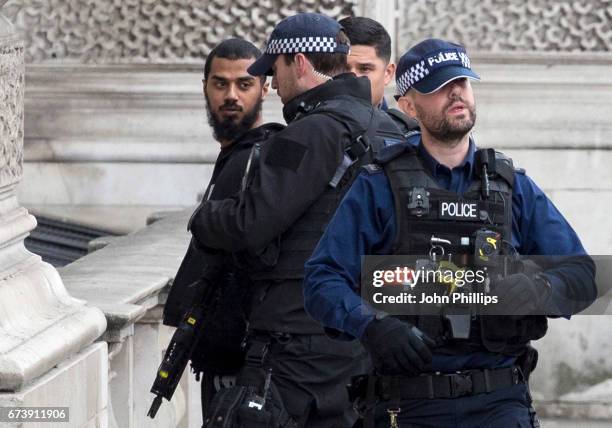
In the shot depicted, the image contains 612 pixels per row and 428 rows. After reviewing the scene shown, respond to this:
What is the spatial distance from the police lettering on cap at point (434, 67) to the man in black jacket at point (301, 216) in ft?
1.45

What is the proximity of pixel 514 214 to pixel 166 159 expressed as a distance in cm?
530

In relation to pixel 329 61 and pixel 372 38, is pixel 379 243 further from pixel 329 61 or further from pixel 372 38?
pixel 372 38

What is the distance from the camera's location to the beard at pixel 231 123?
4.99 m

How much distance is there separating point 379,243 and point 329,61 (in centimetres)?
87

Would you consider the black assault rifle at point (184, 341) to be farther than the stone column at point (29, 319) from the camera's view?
Yes

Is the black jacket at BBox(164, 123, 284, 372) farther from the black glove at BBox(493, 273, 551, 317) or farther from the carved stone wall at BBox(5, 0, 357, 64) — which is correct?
the carved stone wall at BBox(5, 0, 357, 64)

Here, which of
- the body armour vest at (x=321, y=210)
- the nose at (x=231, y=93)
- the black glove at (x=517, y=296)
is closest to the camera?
the black glove at (x=517, y=296)

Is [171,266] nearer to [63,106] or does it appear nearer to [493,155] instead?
[493,155]

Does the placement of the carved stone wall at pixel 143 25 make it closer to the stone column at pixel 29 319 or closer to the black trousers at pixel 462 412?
the stone column at pixel 29 319

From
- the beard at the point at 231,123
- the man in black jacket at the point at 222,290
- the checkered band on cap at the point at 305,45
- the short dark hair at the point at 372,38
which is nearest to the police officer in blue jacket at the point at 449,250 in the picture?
the checkered band on cap at the point at 305,45

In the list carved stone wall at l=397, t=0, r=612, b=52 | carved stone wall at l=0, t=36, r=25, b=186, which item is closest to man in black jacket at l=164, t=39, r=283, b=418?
carved stone wall at l=0, t=36, r=25, b=186

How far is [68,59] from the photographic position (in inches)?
354

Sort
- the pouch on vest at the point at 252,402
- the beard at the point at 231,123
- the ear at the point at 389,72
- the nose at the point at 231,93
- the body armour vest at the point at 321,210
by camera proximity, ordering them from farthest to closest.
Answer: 1. the ear at the point at 389,72
2. the nose at the point at 231,93
3. the beard at the point at 231,123
4. the body armour vest at the point at 321,210
5. the pouch on vest at the point at 252,402

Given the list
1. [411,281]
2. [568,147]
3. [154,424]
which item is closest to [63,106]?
[568,147]
